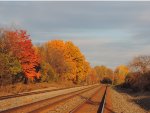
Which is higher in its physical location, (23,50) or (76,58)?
(76,58)

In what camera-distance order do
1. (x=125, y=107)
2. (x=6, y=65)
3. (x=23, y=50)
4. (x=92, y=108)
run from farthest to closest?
(x=23, y=50)
(x=6, y=65)
(x=125, y=107)
(x=92, y=108)

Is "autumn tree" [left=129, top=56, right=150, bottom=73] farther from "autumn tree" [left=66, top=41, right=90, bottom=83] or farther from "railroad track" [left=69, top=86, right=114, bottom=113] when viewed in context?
"railroad track" [left=69, top=86, right=114, bottom=113]

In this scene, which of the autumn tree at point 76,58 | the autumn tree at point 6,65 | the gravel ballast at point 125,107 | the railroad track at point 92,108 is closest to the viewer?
the railroad track at point 92,108

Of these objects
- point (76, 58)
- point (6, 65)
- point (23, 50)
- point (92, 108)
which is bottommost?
point (92, 108)

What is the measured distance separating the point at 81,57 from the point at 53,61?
23911mm

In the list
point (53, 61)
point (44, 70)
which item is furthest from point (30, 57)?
point (53, 61)

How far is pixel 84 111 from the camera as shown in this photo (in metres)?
20.5

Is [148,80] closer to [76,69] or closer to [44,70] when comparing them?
[44,70]

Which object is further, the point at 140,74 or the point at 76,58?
the point at 76,58

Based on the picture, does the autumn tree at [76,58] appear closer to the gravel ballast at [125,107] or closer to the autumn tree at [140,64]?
the autumn tree at [140,64]

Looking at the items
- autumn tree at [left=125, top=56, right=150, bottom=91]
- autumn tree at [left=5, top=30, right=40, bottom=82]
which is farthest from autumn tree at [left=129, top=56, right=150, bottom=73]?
autumn tree at [left=5, top=30, right=40, bottom=82]

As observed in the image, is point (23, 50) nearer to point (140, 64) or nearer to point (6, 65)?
point (6, 65)

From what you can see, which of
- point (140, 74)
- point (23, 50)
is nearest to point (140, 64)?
point (140, 74)

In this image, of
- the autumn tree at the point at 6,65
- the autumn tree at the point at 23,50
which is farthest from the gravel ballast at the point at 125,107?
the autumn tree at the point at 23,50
